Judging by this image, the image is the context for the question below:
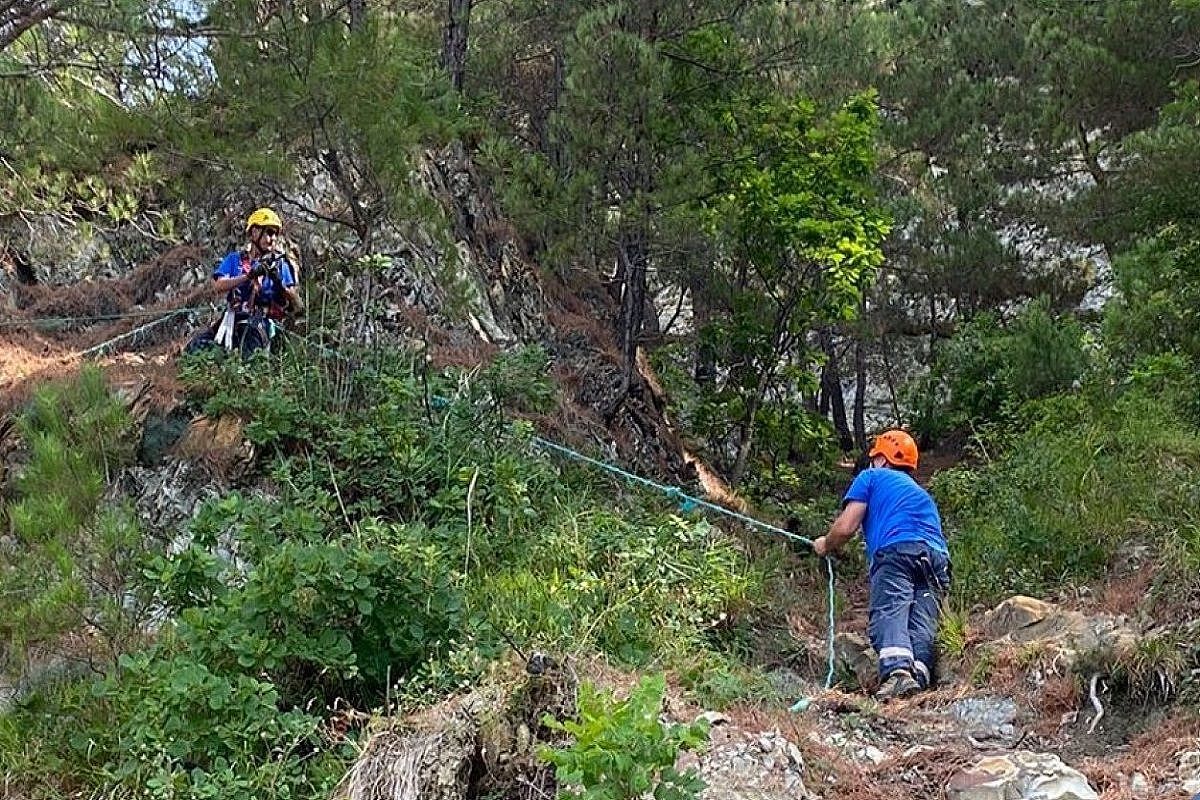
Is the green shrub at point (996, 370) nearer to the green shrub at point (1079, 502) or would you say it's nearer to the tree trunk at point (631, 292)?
the green shrub at point (1079, 502)

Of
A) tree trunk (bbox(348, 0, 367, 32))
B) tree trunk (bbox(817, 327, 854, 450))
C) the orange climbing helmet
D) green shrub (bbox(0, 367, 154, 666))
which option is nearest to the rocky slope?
green shrub (bbox(0, 367, 154, 666))

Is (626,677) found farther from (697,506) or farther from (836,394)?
(836,394)

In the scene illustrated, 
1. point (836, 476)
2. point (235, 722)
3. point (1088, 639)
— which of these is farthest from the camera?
point (836, 476)

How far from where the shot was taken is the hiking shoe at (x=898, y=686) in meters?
4.93

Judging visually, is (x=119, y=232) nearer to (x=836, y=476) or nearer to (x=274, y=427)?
(x=274, y=427)

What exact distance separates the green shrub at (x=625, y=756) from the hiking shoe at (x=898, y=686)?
8.16 feet

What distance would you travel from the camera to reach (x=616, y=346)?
10.6m

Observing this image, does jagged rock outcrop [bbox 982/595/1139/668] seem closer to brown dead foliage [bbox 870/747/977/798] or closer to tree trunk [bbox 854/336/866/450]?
brown dead foliage [bbox 870/747/977/798]

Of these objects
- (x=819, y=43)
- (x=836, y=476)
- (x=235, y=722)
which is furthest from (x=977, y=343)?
(x=235, y=722)

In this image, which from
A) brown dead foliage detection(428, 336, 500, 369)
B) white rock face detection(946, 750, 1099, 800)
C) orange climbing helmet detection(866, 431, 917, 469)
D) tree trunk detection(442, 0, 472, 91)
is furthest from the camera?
tree trunk detection(442, 0, 472, 91)

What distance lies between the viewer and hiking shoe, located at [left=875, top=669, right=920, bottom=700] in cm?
493

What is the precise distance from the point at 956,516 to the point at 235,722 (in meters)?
7.50

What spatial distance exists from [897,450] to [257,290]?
13.1 ft

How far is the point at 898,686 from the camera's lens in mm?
4953
